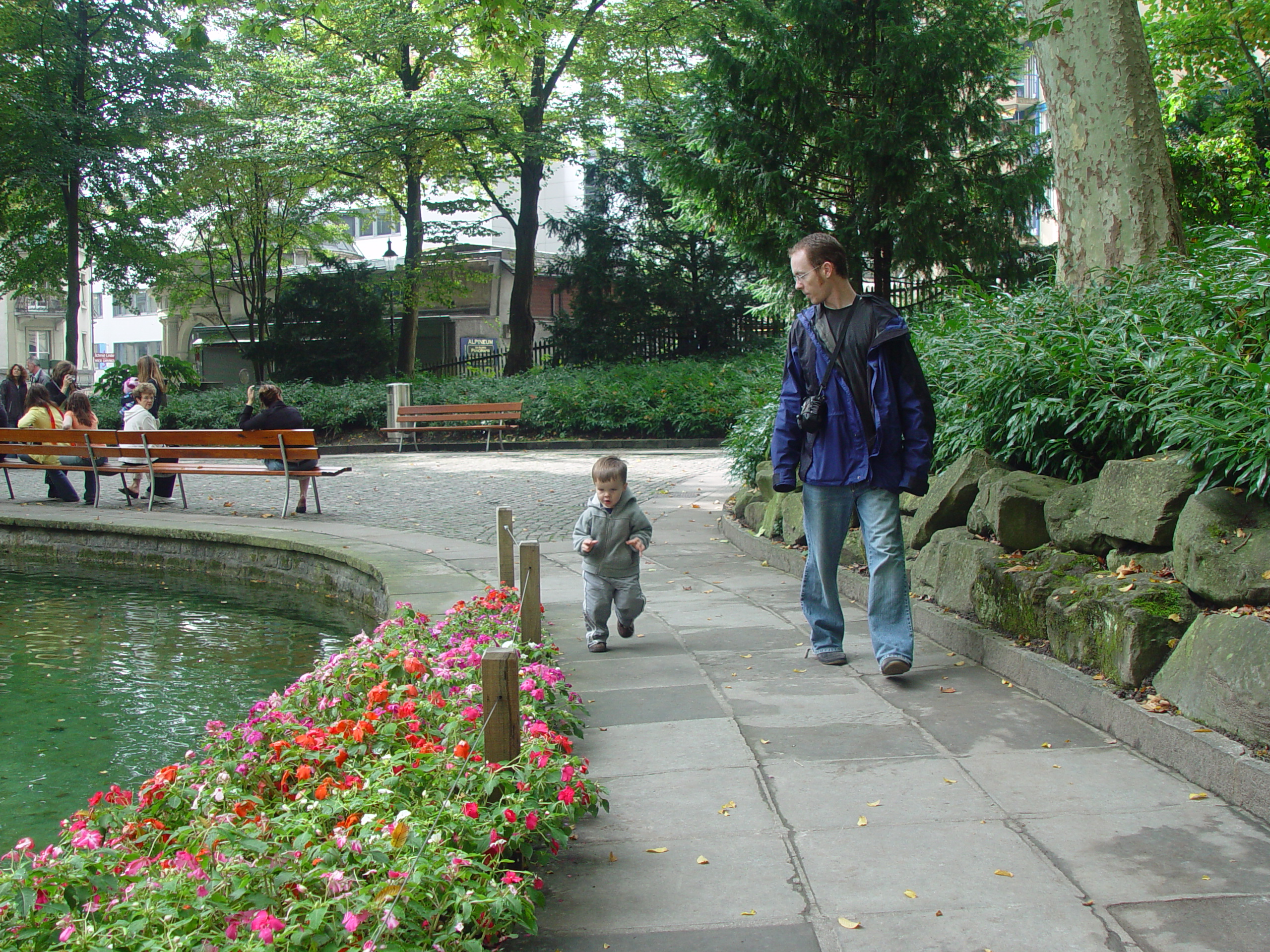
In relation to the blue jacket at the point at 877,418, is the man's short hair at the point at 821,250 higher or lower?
higher

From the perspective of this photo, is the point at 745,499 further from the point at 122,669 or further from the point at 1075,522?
the point at 122,669

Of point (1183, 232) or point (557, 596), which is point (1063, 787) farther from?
point (1183, 232)

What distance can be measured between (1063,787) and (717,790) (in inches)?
42.9

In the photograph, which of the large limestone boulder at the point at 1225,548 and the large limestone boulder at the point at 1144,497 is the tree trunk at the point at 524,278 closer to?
the large limestone boulder at the point at 1144,497

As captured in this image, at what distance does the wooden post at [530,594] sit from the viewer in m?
4.58

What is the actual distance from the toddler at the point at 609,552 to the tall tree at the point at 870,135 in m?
8.40

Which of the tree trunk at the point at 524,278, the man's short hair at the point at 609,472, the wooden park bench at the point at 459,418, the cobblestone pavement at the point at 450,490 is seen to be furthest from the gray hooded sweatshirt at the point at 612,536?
the tree trunk at the point at 524,278

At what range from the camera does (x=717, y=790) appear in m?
3.44

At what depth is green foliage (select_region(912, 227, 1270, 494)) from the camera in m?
4.02

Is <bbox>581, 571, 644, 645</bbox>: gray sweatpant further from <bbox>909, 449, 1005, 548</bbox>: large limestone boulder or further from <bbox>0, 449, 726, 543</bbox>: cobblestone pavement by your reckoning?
<bbox>0, 449, 726, 543</bbox>: cobblestone pavement

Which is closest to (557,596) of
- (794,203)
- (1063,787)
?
(1063,787)

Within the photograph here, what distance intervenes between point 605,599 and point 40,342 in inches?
2612

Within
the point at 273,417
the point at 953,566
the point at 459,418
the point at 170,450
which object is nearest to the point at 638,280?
the point at 459,418

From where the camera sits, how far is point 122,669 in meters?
6.29
